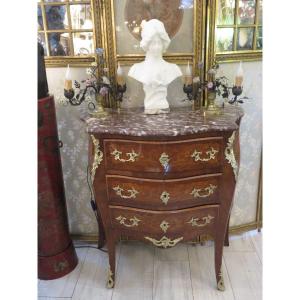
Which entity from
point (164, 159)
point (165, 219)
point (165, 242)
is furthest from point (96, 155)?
point (165, 242)

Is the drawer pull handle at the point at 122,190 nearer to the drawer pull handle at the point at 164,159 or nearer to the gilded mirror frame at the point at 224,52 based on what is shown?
the drawer pull handle at the point at 164,159

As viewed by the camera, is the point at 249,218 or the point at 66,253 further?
the point at 249,218

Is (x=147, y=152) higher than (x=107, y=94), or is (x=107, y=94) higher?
(x=107, y=94)

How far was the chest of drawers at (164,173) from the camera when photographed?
1384 mm

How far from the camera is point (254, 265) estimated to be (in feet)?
6.12

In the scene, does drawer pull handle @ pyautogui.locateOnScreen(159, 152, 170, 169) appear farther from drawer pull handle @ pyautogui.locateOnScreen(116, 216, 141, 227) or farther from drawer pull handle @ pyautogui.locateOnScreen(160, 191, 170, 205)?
drawer pull handle @ pyautogui.locateOnScreen(116, 216, 141, 227)

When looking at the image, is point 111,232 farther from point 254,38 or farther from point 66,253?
point 254,38

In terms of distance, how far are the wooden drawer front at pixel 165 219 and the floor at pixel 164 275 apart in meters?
0.40

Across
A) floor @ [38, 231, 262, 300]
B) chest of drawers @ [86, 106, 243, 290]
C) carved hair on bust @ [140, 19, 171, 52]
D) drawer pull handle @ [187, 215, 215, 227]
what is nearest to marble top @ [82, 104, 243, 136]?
chest of drawers @ [86, 106, 243, 290]

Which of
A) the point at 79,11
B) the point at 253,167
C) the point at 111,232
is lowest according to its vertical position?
the point at 111,232

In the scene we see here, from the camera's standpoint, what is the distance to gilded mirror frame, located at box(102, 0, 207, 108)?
5.46 ft

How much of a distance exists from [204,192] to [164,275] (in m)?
0.65
